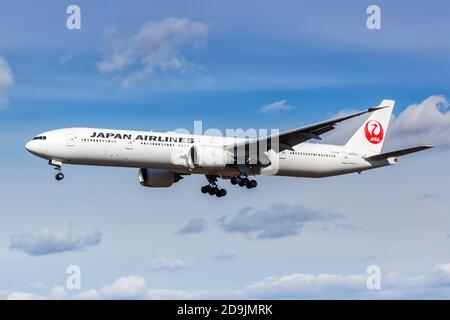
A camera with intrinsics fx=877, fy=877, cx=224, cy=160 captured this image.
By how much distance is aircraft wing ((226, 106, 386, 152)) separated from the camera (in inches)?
2239

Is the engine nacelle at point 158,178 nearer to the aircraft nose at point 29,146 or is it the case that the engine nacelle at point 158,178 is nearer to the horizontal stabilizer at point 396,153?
the aircraft nose at point 29,146

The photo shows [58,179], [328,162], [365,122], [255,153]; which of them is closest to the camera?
[58,179]

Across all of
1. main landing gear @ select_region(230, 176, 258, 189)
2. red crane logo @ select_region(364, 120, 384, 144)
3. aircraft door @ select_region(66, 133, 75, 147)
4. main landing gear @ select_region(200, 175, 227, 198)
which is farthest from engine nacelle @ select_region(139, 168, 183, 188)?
red crane logo @ select_region(364, 120, 384, 144)

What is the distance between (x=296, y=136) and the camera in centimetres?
5972

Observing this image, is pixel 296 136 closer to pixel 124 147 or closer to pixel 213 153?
pixel 213 153

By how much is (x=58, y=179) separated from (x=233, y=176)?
13314 millimetres

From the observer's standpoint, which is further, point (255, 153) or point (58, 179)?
point (255, 153)

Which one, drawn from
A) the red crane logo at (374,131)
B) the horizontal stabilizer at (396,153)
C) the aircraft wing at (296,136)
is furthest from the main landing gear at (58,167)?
the red crane logo at (374,131)

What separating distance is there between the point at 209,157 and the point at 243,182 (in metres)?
4.66

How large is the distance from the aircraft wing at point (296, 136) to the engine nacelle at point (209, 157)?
864mm

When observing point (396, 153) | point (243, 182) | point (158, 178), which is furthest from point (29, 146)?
point (396, 153)
